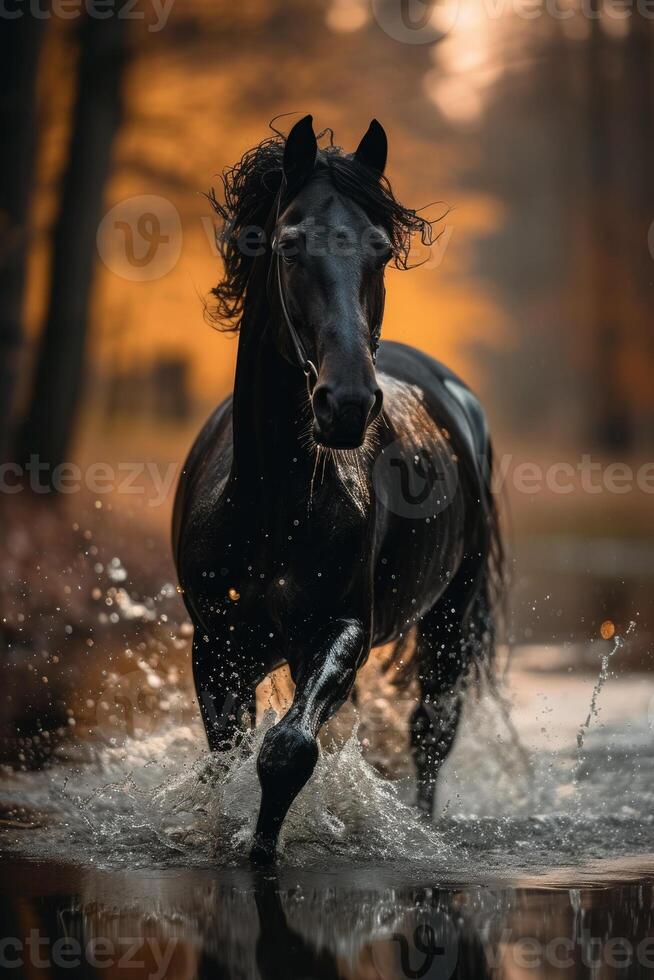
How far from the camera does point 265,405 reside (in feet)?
14.3

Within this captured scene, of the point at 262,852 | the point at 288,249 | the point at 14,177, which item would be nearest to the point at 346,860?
the point at 262,852

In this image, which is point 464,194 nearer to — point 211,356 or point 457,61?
point 457,61

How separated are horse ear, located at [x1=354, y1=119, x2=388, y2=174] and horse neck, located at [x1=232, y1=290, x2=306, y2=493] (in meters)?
0.57

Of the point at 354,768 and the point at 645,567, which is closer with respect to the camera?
the point at 354,768

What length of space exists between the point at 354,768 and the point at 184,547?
3.19 ft

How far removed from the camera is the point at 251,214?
4.53 m

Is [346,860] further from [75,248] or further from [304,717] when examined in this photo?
[75,248]

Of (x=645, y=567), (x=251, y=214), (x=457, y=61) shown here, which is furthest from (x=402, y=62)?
(x=251, y=214)

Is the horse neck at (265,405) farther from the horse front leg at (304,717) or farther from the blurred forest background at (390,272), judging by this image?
the blurred forest background at (390,272)

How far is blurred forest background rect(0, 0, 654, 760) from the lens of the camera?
11.4 metres

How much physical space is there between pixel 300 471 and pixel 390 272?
13271 millimetres

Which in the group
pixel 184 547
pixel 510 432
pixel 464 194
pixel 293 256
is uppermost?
pixel 464 194

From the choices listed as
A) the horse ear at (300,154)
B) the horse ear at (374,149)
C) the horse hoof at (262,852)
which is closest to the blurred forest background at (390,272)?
the horse ear at (374,149)

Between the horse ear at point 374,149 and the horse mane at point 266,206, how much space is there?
5 centimetres
